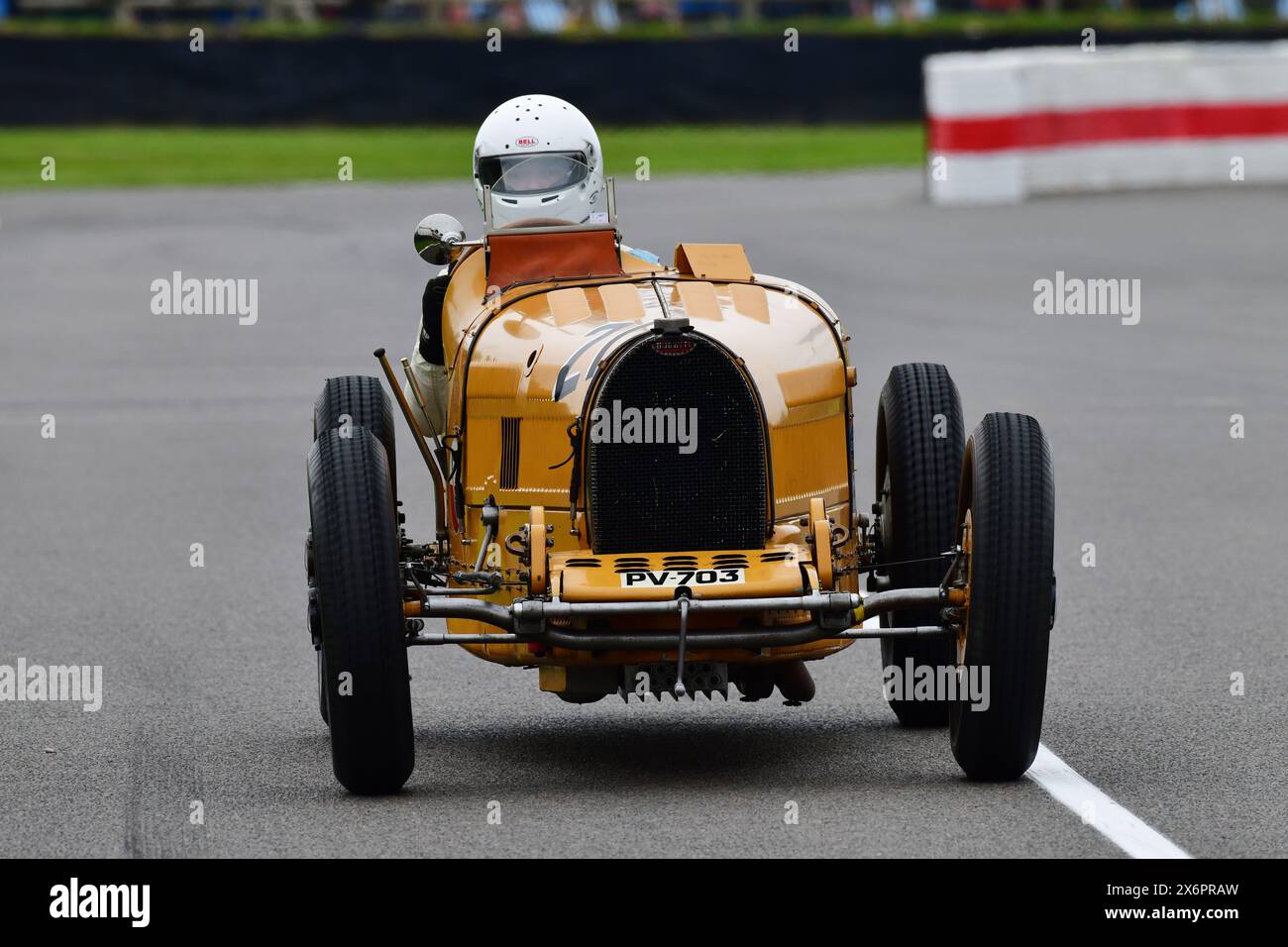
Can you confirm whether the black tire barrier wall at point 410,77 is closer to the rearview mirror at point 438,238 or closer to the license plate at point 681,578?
the rearview mirror at point 438,238

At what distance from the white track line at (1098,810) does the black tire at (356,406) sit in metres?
2.33

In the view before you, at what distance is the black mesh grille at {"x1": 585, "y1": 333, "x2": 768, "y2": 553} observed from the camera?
739 centimetres

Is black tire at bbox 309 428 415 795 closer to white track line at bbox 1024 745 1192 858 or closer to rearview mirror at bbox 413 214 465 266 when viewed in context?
→ rearview mirror at bbox 413 214 465 266

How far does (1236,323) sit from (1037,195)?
9091mm

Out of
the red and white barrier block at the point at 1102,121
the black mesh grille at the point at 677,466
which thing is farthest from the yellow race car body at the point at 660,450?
the red and white barrier block at the point at 1102,121

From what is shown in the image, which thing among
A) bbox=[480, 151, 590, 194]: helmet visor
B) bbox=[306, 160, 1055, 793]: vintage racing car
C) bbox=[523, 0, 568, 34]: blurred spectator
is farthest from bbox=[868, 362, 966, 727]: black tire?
bbox=[523, 0, 568, 34]: blurred spectator

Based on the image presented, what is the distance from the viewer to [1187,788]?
728 centimetres

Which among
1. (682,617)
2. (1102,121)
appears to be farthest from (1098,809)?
(1102,121)

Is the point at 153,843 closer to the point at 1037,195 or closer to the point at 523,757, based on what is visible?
the point at 523,757

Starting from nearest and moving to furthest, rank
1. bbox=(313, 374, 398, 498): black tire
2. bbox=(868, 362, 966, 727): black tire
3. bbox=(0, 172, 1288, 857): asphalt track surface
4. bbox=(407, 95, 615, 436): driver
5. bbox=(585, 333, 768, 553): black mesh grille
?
bbox=(0, 172, 1288, 857): asphalt track surface < bbox=(585, 333, 768, 553): black mesh grille < bbox=(868, 362, 966, 727): black tire < bbox=(313, 374, 398, 498): black tire < bbox=(407, 95, 615, 436): driver

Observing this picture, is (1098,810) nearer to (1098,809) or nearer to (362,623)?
(1098,809)

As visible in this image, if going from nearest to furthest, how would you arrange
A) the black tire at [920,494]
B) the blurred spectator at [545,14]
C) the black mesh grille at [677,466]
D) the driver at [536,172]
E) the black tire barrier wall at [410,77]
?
Answer: the black mesh grille at [677,466] < the black tire at [920,494] < the driver at [536,172] < the black tire barrier wall at [410,77] < the blurred spectator at [545,14]

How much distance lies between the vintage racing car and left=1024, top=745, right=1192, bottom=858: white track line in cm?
20

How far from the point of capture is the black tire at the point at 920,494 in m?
8.03
